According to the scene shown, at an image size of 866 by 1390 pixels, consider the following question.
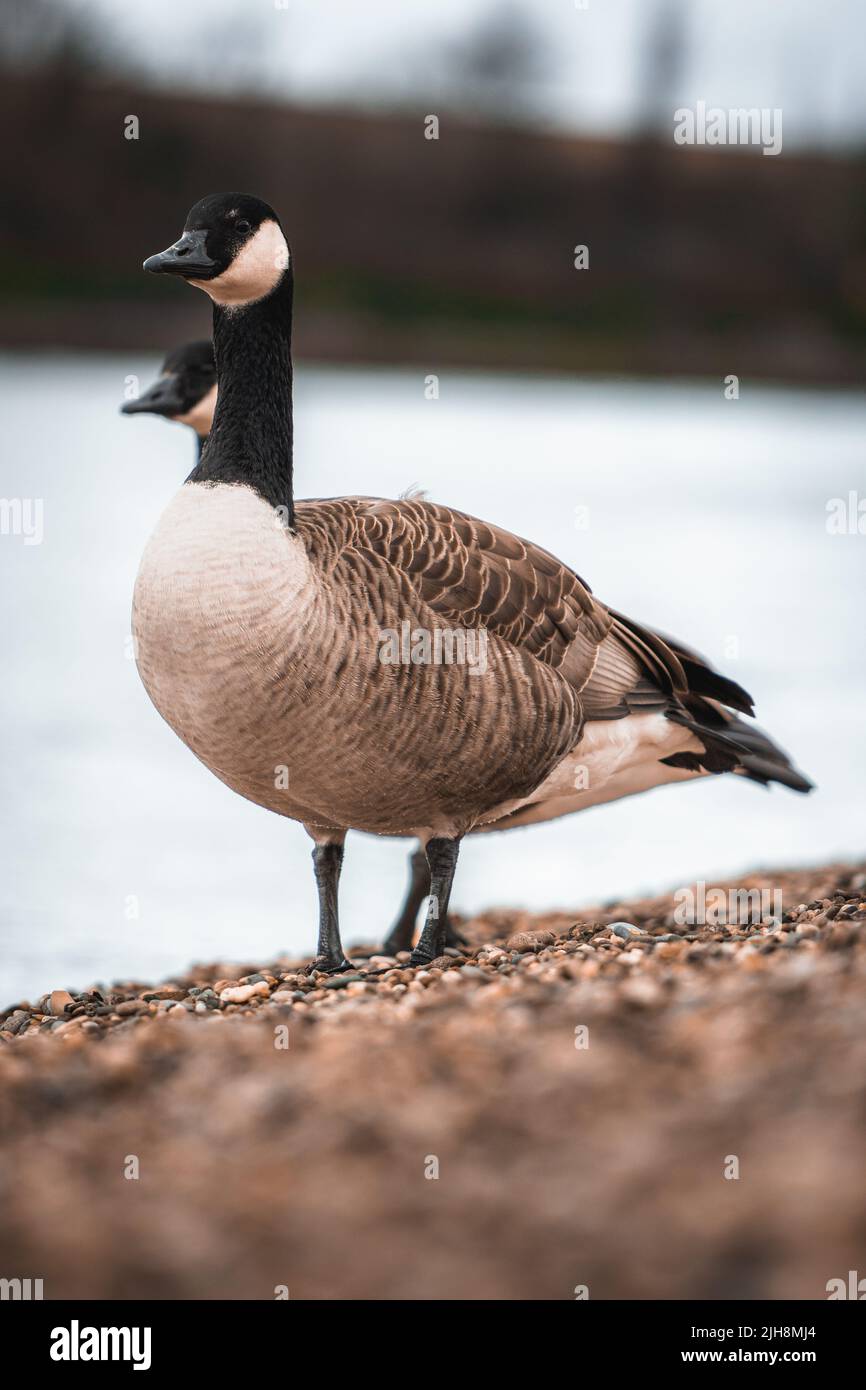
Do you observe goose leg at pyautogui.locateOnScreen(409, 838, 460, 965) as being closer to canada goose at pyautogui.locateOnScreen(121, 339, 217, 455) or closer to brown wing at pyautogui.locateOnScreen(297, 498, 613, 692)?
brown wing at pyautogui.locateOnScreen(297, 498, 613, 692)

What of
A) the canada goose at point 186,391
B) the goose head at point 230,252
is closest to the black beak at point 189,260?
the goose head at point 230,252

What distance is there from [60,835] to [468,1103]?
568cm

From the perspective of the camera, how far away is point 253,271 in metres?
5.21

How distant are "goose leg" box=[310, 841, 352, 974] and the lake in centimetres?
126

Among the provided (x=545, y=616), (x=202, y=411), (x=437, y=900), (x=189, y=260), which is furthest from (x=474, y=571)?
(x=202, y=411)

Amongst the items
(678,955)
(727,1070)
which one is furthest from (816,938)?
(727,1070)

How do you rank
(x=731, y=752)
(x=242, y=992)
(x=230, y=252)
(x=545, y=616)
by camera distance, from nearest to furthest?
(x=242, y=992) → (x=230, y=252) → (x=545, y=616) → (x=731, y=752)

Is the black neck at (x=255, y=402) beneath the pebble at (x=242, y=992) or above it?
above

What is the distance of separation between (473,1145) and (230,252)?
3.23 m

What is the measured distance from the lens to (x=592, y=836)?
9508mm

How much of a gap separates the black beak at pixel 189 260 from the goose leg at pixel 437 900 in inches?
77.8

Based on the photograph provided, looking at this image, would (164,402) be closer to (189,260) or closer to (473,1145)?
(189,260)

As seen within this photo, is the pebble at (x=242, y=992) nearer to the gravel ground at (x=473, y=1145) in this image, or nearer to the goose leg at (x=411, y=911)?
the gravel ground at (x=473, y=1145)

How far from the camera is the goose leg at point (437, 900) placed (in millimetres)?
5254
